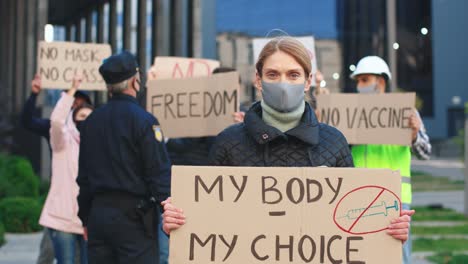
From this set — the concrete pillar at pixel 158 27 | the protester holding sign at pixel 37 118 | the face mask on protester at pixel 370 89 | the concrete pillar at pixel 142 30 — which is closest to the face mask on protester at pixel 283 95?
the face mask on protester at pixel 370 89

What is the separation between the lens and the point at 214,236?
9.61ft

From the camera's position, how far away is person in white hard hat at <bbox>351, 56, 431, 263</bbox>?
5.54m

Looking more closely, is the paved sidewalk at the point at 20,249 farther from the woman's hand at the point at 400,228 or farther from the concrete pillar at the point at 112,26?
the concrete pillar at the point at 112,26

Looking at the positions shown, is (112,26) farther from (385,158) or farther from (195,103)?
(385,158)

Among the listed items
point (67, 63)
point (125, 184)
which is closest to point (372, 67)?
point (125, 184)

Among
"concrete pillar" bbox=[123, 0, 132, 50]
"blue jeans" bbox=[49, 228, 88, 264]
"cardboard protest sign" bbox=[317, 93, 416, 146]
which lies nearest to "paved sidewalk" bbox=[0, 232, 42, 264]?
"blue jeans" bbox=[49, 228, 88, 264]

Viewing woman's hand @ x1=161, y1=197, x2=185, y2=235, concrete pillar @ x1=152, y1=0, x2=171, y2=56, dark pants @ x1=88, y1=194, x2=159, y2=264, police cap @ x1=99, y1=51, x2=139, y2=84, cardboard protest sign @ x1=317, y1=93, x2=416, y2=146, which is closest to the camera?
woman's hand @ x1=161, y1=197, x2=185, y2=235

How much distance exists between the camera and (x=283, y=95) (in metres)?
2.94

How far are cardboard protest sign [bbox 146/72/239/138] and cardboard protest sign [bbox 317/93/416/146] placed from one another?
747 mm

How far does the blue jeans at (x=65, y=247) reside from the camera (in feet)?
18.1

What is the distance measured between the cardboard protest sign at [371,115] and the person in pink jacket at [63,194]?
1.91 meters

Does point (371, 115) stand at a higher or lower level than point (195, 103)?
lower

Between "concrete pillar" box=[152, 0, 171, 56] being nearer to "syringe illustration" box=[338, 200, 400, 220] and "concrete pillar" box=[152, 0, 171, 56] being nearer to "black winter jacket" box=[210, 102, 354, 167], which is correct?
"black winter jacket" box=[210, 102, 354, 167]

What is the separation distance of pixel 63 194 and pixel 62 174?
0.49 ft
